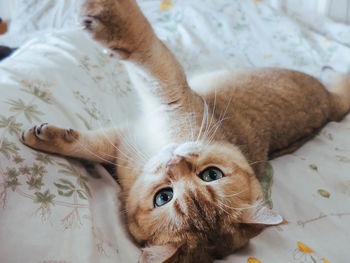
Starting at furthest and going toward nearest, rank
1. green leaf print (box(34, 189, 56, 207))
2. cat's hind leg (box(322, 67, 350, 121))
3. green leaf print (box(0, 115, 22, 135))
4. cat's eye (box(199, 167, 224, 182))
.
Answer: cat's hind leg (box(322, 67, 350, 121)) < cat's eye (box(199, 167, 224, 182)) < green leaf print (box(0, 115, 22, 135)) < green leaf print (box(34, 189, 56, 207))

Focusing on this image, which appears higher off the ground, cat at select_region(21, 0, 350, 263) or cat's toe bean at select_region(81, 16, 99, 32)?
cat's toe bean at select_region(81, 16, 99, 32)

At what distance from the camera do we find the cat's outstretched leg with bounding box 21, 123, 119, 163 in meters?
0.88

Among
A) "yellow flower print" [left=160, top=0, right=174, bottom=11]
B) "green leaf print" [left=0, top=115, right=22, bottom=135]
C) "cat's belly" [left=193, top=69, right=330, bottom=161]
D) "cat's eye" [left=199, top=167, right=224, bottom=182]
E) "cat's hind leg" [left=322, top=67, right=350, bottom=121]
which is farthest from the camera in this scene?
"yellow flower print" [left=160, top=0, right=174, bottom=11]

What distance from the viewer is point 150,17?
92.1 inches

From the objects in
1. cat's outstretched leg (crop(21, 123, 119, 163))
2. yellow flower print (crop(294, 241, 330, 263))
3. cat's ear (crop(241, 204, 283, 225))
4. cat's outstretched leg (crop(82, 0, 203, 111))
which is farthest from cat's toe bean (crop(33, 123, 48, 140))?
yellow flower print (crop(294, 241, 330, 263))

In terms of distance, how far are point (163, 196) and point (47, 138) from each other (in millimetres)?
367

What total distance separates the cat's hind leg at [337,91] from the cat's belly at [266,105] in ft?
0.23

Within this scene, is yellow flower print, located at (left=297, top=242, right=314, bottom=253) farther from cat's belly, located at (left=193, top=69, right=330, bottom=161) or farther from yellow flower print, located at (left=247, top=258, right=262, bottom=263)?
cat's belly, located at (left=193, top=69, right=330, bottom=161)

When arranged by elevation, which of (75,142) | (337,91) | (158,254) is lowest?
(337,91)

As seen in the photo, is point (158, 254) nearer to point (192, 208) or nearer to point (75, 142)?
point (192, 208)

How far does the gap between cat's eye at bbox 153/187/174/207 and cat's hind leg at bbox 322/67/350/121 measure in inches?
45.0

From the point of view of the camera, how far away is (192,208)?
86 centimetres

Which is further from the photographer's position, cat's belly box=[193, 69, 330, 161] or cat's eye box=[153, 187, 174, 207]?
cat's belly box=[193, 69, 330, 161]

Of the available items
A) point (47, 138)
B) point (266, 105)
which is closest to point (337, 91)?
point (266, 105)
